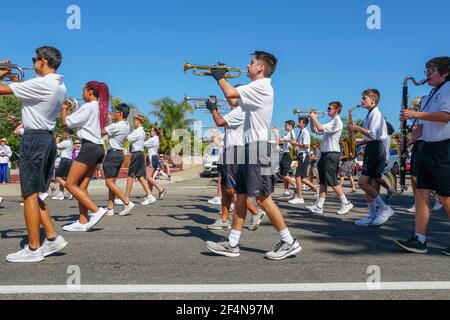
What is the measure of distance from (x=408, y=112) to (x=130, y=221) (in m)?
4.19

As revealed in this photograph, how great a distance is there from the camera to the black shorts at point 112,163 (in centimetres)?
684

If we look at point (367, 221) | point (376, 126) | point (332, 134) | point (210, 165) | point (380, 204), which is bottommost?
point (210, 165)

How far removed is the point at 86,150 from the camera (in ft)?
17.3

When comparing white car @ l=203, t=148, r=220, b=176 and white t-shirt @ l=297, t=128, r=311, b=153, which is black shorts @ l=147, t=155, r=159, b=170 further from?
white car @ l=203, t=148, r=220, b=176

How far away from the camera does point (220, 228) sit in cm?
575

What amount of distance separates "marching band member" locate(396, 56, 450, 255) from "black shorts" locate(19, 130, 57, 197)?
142 inches

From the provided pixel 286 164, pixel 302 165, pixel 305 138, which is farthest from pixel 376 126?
pixel 286 164

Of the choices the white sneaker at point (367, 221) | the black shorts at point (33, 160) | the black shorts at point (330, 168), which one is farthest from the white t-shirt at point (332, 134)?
the black shorts at point (33, 160)

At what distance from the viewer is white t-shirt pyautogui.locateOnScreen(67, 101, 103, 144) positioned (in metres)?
5.15

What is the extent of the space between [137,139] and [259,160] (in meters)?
4.79

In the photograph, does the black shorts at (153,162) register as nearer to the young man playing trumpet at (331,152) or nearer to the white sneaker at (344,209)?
the young man playing trumpet at (331,152)

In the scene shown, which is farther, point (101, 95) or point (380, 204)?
point (380, 204)

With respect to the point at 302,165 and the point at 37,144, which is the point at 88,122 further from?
the point at 302,165
